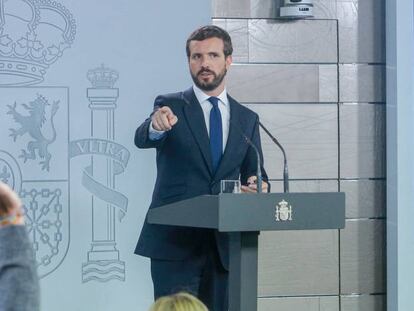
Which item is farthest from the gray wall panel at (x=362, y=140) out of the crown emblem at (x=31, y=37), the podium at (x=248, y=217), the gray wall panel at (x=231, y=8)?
the crown emblem at (x=31, y=37)

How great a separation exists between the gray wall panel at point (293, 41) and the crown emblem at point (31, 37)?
102cm

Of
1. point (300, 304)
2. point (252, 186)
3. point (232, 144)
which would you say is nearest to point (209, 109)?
point (232, 144)

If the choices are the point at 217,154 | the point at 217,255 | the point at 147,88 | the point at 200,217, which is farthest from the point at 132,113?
the point at 200,217

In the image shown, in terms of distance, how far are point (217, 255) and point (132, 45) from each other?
120 centimetres

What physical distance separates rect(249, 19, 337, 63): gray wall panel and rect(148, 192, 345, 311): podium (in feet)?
4.99

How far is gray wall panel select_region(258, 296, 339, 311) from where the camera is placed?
4.90 meters

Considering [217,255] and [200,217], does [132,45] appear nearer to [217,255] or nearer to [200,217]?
[217,255]

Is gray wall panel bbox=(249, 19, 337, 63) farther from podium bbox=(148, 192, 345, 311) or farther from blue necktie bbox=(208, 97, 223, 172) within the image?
podium bbox=(148, 192, 345, 311)

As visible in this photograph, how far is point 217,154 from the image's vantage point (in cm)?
468

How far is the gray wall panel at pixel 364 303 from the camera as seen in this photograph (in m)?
4.99

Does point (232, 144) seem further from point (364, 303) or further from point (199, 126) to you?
point (364, 303)

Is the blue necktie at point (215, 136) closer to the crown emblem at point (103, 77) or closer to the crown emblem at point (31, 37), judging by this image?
the crown emblem at point (103, 77)

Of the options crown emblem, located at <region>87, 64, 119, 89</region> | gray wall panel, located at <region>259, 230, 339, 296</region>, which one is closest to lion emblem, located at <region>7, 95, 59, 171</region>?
crown emblem, located at <region>87, 64, 119, 89</region>

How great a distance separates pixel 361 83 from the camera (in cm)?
500
